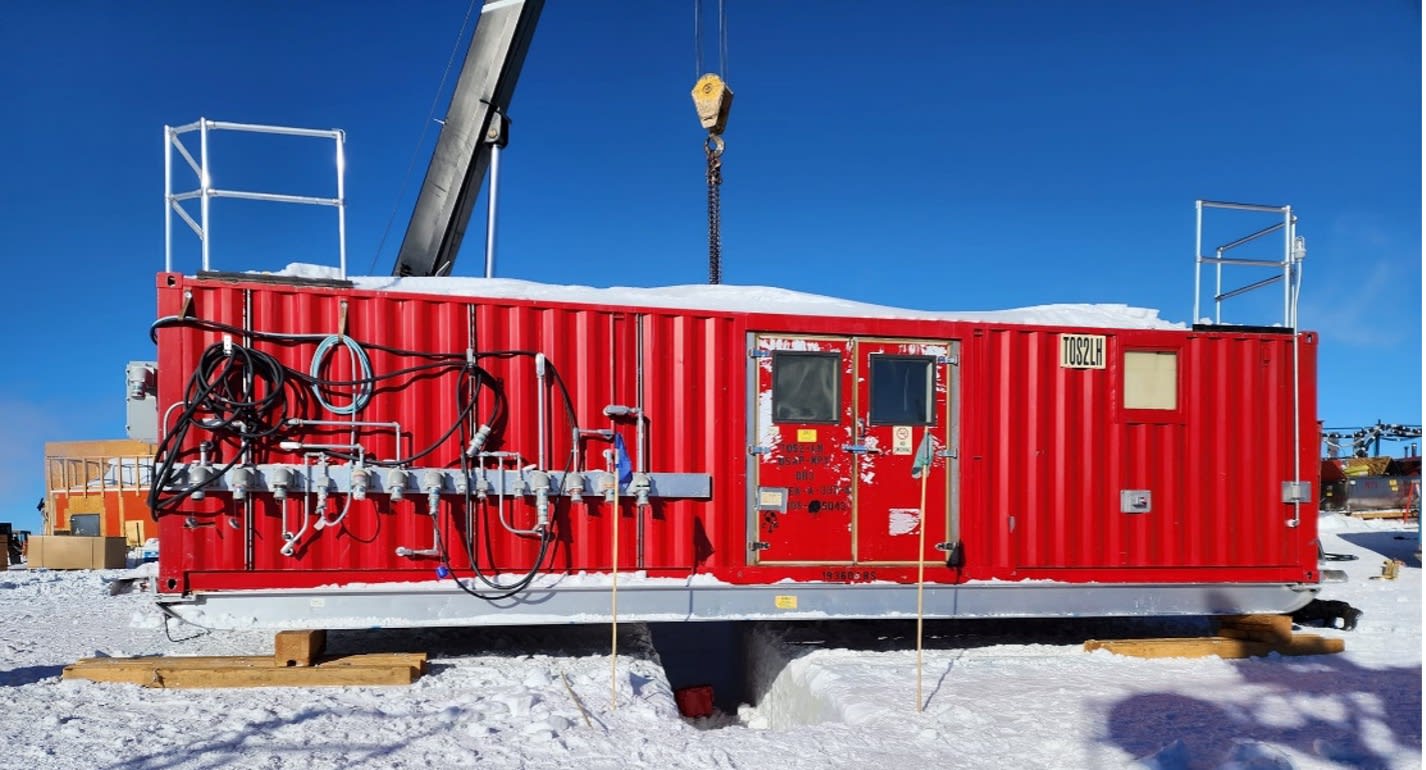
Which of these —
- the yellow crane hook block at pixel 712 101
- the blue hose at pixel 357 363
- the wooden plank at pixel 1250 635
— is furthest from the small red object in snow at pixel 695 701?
the yellow crane hook block at pixel 712 101

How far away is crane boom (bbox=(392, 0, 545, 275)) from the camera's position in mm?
8609

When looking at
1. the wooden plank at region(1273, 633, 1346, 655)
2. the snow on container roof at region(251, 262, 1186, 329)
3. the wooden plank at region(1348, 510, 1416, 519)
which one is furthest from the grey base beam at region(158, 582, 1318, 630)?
the wooden plank at region(1348, 510, 1416, 519)

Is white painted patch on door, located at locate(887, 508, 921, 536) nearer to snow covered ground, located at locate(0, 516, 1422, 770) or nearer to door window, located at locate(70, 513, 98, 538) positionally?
snow covered ground, located at locate(0, 516, 1422, 770)

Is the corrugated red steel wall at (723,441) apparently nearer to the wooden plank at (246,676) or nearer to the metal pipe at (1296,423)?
the metal pipe at (1296,423)

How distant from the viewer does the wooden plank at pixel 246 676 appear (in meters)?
5.63

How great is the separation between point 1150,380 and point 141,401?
8096 millimetres

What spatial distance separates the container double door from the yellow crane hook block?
5089 millimetres

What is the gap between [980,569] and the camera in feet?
22.7

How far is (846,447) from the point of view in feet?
22.1

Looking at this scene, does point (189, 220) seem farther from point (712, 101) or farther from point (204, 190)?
point (712, 101)

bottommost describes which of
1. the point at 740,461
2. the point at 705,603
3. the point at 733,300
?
the point at 705,603

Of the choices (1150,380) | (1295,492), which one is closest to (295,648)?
(1150,380)

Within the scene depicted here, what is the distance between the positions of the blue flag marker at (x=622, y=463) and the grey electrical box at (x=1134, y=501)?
13.8 ft

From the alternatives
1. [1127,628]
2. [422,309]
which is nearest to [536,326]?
[422,309]
